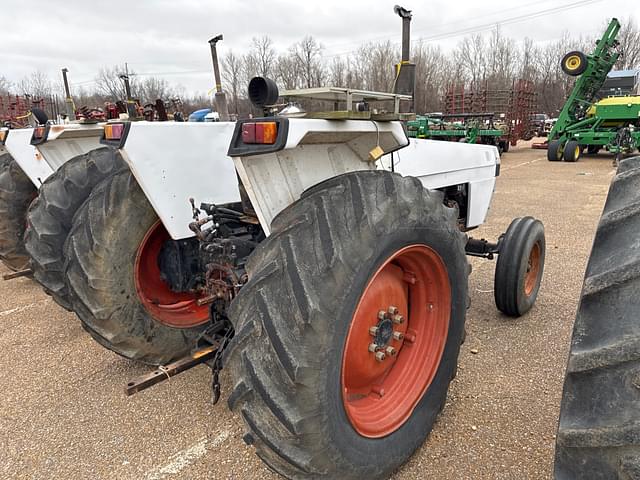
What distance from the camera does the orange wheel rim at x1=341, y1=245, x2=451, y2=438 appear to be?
2020 millimetres

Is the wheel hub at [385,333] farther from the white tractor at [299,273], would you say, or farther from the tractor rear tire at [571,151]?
the tractor rear tire at [571,151]

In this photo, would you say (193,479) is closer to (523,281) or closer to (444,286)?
(444,286)

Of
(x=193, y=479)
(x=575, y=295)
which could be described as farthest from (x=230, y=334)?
(x=575, y=295)

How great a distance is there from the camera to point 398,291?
2195mm

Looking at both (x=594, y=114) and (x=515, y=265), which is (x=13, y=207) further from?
(x=594, y=114)

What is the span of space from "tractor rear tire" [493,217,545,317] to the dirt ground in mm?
175

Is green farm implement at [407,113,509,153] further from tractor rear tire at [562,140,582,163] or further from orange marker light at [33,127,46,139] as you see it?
orange marker light at [33,127,46,139]

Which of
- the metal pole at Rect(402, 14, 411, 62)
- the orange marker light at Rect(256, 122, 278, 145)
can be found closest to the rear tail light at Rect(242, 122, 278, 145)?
the orange marker light at Rect(256, 122, 278, 145)

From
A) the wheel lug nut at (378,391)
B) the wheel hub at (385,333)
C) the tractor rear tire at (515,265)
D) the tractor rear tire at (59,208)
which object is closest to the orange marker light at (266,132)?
the wheel hub at (385,333)

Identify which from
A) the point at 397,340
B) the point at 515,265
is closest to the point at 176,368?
the point at 397,340

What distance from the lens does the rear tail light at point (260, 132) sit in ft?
5.22

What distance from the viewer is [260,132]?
1.61 meters

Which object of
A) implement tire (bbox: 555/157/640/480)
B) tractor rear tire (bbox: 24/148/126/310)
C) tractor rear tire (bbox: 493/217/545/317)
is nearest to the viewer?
implement tire (bbox: 555/157/640/480)

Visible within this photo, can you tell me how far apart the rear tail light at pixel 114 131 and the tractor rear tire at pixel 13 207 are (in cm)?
310
